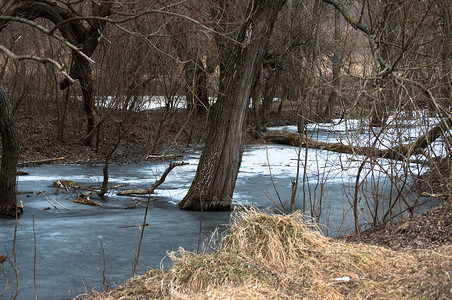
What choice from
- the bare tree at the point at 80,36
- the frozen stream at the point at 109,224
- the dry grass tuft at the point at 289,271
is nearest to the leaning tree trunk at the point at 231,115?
the frozen stream at the point at 109,224

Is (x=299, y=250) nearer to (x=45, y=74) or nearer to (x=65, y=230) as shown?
(x=65, y=230)

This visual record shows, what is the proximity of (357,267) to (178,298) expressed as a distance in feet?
6.96

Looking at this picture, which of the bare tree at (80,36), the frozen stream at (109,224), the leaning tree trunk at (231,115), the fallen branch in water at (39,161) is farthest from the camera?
the bare tree at (80,36)

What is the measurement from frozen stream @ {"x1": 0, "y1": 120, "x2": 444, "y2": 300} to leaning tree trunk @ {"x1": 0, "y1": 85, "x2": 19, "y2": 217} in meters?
0.42

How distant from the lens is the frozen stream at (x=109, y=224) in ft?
24.0

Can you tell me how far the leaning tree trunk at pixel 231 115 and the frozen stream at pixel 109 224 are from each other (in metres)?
0.51

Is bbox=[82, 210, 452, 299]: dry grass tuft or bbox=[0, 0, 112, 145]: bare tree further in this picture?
bbox=[0, 0, 112, 145]: bare tree

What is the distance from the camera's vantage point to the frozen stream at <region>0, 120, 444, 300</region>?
7.32 meters

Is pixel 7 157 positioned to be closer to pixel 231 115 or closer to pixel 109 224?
pixel 109 224

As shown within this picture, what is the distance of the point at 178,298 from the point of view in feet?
16.4

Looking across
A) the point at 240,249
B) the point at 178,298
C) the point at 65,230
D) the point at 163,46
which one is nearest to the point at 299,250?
the point at 240,249

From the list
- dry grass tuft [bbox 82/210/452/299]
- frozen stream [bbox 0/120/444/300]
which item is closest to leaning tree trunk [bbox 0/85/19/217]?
frozen stream [bbox 0/120/444/300]

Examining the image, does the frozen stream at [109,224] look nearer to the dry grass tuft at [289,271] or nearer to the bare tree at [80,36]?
the dry grass tuft at [289,271]

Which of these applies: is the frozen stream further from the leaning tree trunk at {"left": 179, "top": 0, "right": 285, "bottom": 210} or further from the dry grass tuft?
the dry grass tuft
